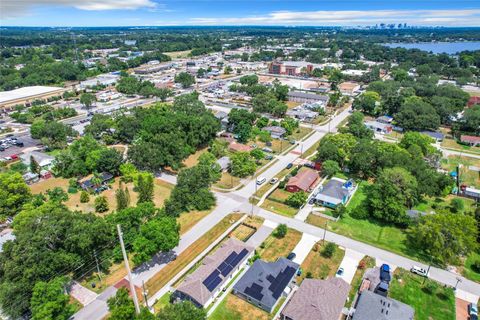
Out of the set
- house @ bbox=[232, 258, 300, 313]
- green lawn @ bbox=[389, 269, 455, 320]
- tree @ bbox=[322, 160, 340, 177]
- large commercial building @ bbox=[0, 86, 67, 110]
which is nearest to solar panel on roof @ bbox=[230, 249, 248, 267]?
house @ bbox=[232, 258, 300, 313]

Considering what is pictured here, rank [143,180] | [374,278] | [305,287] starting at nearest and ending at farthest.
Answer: [305,287], [374,278], [143,180]

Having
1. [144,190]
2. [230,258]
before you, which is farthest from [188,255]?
[144,190]

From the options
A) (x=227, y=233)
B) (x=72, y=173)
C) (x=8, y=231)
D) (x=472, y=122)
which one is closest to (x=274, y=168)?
(x=227, y=233)

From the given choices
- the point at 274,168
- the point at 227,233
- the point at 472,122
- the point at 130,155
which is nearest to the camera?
the point at 227,233

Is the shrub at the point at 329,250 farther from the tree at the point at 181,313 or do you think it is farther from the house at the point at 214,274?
the tree at the point at 181,313

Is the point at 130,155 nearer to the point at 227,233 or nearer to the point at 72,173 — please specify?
the point at 72,173

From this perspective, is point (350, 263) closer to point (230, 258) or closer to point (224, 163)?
point (230, 258)
